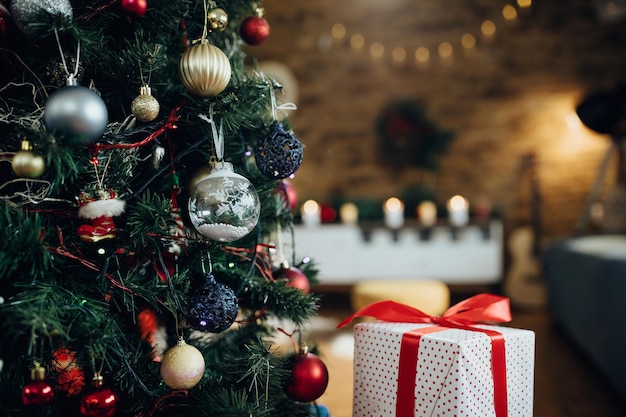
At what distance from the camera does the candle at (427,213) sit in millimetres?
3420

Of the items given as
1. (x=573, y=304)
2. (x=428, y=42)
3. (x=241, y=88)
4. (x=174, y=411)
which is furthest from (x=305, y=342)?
(x=428, y=42)

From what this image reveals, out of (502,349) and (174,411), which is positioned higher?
(502,349)

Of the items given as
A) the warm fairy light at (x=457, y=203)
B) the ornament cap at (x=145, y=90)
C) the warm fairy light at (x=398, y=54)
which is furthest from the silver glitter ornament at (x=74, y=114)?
the warm fairy light at (x=398, y=54)

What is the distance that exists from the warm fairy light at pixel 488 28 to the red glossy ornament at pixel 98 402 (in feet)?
12.3

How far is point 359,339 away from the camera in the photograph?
91 cm

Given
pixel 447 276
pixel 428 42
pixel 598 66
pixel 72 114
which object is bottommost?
pixel 447 276

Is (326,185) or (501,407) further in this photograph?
(326,185)

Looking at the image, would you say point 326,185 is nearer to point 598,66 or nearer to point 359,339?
point 598,66

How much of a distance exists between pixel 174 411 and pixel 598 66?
12.6 feet

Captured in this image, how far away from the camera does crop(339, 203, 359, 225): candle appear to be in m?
3.54

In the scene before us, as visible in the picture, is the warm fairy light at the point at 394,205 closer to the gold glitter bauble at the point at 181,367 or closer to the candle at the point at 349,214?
the candle at the point at 349,214

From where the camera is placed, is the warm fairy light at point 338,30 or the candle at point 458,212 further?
the warm fairy light at point 338,30

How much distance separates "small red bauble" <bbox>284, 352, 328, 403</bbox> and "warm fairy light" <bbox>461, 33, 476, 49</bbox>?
11.3 ft

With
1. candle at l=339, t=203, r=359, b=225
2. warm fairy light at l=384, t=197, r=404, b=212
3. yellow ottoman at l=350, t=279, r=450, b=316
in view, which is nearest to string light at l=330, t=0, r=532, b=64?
warm fairy light at l=384, t=197, r=404, b=212
